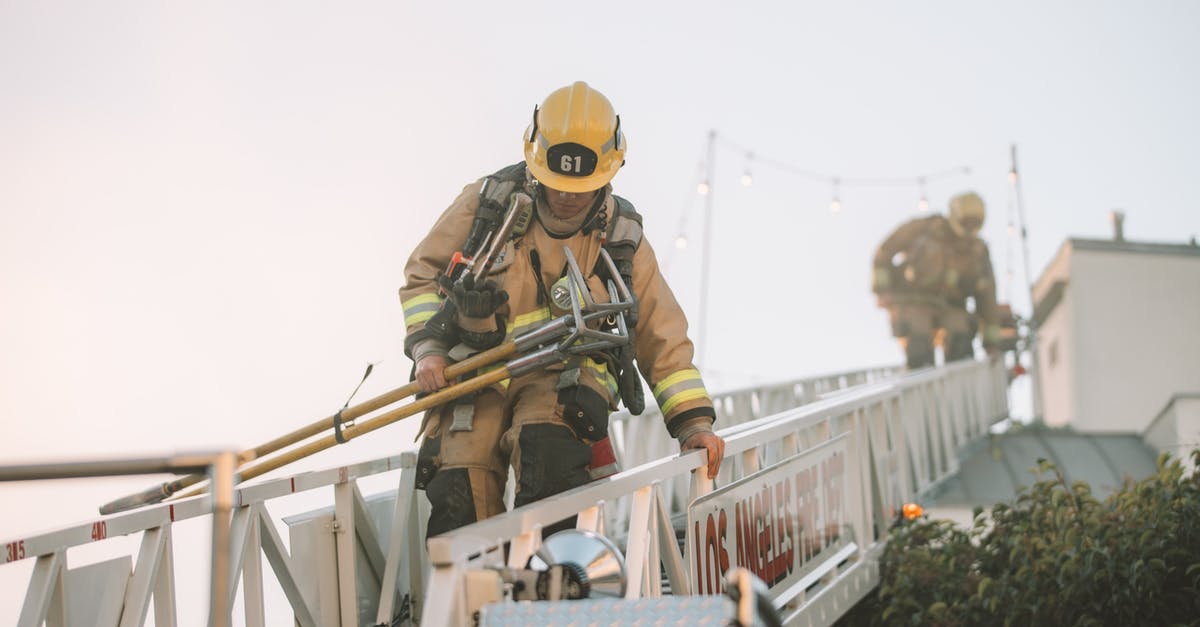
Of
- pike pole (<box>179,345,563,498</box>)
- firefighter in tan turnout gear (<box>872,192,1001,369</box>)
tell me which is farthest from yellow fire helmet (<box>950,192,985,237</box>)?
pike pole (<box>179,345,563,498</box>)

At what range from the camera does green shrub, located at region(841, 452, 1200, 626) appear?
6.65 meters

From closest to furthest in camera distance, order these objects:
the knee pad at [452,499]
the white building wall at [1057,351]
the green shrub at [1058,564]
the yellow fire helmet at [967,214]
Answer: the knee pad at [452,499] < the green shrub at [1058,564] < the yellow fire helmet at [967,214] < the white building wall at [1057,351]

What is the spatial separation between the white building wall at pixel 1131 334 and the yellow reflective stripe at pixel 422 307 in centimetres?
2464

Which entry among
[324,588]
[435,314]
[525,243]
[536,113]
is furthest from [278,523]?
[536,113]

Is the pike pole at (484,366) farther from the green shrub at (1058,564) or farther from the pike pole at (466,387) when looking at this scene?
the green shrub at (1058,564)

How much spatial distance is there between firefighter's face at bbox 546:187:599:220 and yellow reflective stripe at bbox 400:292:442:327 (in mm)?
519

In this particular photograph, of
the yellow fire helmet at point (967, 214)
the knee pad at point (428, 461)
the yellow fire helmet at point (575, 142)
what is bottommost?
the knee pad at point (428, 461)

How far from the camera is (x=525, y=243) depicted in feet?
16.1

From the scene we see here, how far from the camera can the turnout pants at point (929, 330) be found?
744 inches

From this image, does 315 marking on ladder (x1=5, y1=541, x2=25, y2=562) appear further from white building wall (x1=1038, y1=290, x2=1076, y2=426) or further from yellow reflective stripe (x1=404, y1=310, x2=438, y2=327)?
white building wall (x1=1038, y1=290, x2=1076, y2=426)

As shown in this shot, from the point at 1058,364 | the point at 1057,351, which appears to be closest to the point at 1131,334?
the point at 1058,364

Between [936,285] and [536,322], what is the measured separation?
48.4ft

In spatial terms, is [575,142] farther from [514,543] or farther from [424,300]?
[514,543]

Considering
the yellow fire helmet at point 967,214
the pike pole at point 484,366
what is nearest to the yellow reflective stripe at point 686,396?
the pike pole at point 484,366
